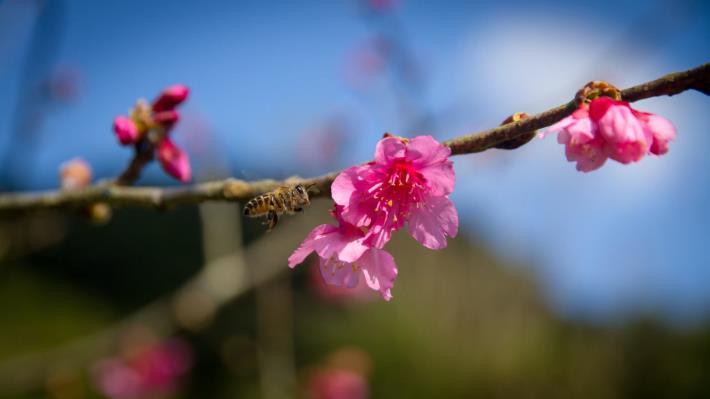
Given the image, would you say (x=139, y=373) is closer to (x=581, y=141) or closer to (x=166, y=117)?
(x=166, y=117)

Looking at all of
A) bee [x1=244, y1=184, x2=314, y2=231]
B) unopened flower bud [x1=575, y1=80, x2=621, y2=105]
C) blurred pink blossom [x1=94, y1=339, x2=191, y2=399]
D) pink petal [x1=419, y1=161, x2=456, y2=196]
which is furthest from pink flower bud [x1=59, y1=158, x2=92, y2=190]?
blurred pink blossom [x1=94, y1=339, x2=191, y2=399]

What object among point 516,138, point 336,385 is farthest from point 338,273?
point 336,385

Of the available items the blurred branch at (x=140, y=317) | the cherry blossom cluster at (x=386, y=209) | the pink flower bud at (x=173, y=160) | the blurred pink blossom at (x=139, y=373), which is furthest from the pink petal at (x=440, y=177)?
the blurred pink blossom at (x=139, y=373)

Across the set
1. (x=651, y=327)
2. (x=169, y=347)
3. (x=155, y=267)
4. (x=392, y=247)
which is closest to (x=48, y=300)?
(x=155, y=267)

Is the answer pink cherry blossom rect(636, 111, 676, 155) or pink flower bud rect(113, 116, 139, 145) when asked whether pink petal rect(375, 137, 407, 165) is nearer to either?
pink cherry blossom rect(636, 111, 676, 155)

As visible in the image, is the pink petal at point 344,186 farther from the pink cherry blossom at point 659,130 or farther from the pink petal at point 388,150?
the pink cherry blossom at point 659,130
